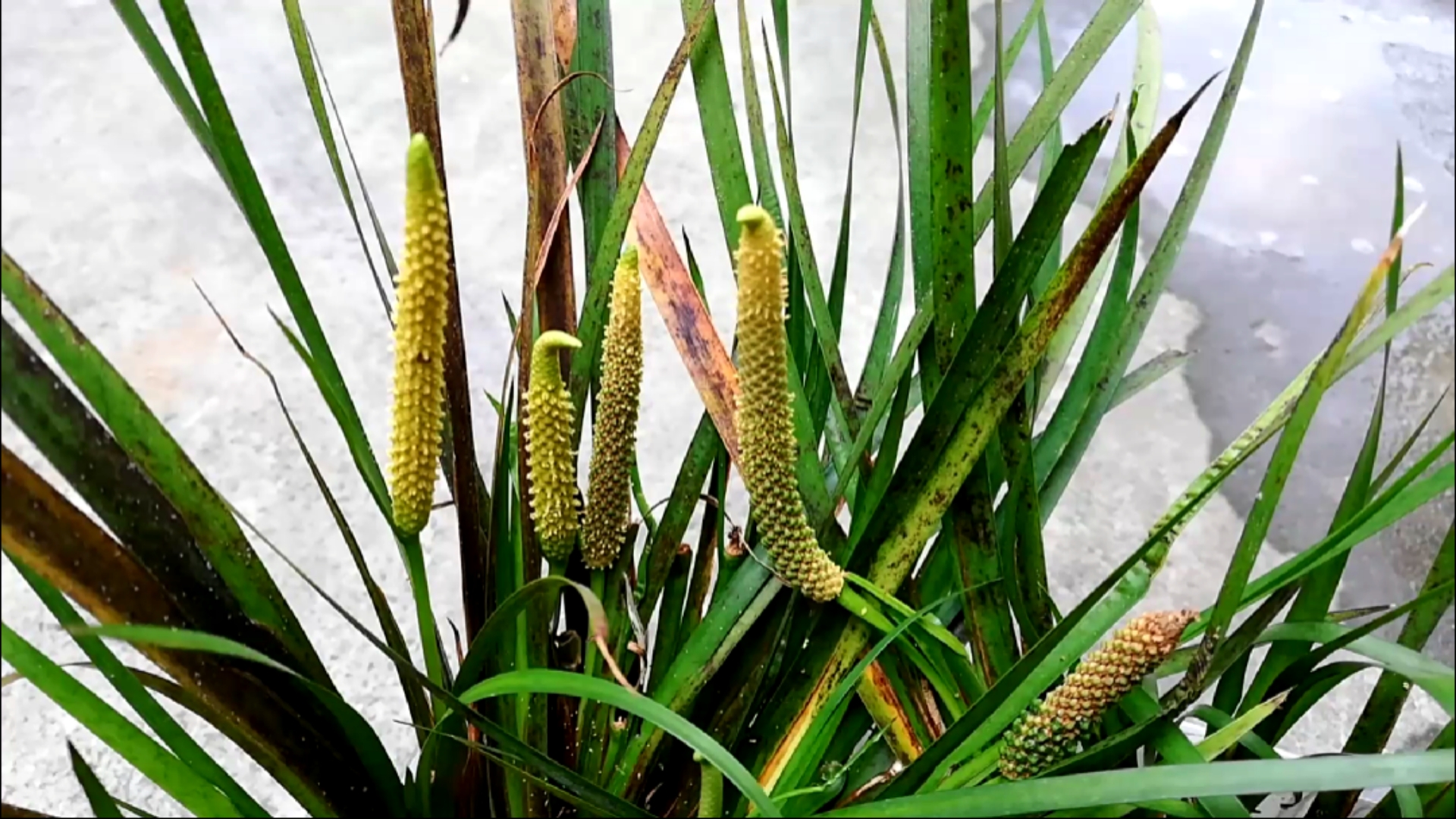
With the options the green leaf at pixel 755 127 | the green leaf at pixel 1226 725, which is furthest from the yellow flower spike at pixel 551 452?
the green leaf at pixel 1226 725

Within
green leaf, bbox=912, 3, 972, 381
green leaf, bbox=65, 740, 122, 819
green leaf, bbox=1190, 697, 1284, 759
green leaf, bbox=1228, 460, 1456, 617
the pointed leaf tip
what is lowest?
green leaf, bbox=1190, 697, 1284, 759

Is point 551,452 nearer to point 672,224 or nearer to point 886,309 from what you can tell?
point 886,309

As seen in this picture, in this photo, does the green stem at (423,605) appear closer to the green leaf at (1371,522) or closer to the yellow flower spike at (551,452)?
the yellow flower spike at (551,452)

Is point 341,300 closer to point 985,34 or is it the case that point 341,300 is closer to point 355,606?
point 355,606

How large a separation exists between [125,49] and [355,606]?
14.6 inches

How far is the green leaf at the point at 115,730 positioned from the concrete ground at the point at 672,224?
99mm

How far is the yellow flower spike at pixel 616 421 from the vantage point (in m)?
0.30

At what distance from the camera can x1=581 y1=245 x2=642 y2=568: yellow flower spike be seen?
0.97 ft

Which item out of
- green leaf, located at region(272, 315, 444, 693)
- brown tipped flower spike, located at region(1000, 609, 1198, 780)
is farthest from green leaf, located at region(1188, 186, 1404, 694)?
green leaf, located at region(272, 315, 444, 693)

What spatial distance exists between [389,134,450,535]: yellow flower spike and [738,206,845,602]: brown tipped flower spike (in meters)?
0.07

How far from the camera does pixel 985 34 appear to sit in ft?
4.03

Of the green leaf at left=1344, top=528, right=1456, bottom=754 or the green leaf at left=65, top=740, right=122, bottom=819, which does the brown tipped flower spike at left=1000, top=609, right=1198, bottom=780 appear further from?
the green leaf at left=65, top=740, right=122, bottom=819

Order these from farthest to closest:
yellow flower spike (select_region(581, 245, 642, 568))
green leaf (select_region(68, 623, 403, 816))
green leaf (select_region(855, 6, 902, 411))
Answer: green leaf (select_region(855, 6, 902, 411)), yellow flower spike (select_region(581, 245, 642, 568)), green leaf (select_region(68, 623, 403, 816))

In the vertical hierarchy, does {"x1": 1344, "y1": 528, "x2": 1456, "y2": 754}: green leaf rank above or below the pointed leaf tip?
below
